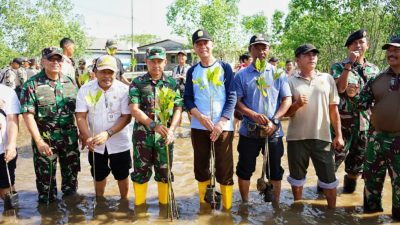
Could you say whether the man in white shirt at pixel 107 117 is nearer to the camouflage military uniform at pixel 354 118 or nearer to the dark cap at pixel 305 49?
the dark cap at pixel 305 49

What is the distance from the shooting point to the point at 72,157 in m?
4.73

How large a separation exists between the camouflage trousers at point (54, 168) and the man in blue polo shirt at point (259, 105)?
7.50 ft

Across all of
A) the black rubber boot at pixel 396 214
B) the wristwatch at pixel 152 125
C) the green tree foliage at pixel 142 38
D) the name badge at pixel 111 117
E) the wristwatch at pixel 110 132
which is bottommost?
the black rubber boot at pixel 396 214

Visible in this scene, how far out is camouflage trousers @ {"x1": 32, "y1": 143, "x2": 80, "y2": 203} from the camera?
4.52 metres

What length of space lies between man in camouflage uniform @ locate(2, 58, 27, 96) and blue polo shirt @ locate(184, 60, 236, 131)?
31.2 feet

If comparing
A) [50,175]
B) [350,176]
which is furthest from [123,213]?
[350,176]

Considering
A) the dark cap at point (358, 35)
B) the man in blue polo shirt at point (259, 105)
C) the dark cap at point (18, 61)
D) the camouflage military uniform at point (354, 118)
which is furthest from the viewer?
the dark cap at point (18, 61)

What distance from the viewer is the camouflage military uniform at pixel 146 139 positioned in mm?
4262

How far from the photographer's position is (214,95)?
4254mm

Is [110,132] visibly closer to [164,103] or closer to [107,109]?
[107,109]

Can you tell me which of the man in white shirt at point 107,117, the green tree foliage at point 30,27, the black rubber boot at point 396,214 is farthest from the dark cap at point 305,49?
the green tree foliage at point 30,27

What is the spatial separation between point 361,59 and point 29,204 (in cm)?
503

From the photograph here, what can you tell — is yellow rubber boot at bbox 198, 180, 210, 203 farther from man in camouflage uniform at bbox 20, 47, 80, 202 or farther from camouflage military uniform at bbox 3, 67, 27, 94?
camouflage military uniform at bbox 3, 67, 27, 94

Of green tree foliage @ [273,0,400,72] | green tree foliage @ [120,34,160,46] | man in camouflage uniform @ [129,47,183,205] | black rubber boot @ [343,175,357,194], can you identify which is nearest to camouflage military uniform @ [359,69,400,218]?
black rubber boot @ [343,175,357,194]
